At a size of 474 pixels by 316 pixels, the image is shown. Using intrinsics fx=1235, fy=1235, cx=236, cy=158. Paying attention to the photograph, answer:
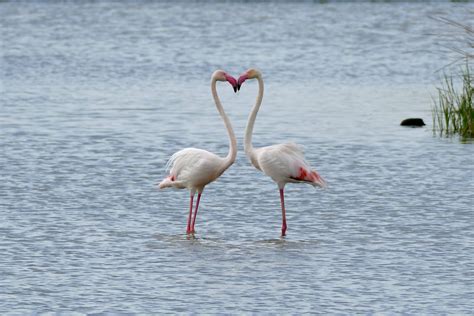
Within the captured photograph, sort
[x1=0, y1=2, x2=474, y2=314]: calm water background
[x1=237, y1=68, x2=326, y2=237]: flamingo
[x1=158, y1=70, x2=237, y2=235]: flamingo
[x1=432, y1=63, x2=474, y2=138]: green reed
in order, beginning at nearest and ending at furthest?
[x1=0, y1=2, x2=474, y2=314]: calm water background
[x1=158, y1=70, x2=237, y2=235]: flamingo
[x1=237, y1=68, x2=326, y2=237]: flamingo
[x1=432, y1=63, x2=474, y2=138]: green reed

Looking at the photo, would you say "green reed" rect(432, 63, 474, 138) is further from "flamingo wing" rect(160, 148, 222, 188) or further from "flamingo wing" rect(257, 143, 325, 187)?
"flamingo wing" rect(160, 148, 222, 188)

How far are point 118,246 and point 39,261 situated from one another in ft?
2.99

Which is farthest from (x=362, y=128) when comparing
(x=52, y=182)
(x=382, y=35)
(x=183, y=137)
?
(x=382, y=35)

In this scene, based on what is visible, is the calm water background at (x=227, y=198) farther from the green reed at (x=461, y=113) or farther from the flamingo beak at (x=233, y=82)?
the flamingo beak at (x=233, y=82)

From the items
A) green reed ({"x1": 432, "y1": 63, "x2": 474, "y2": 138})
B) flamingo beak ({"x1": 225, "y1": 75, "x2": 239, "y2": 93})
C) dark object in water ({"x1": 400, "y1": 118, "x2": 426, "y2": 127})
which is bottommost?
dark object in water ({"x1": 400, "y1": 118, "x2": 426, "y2": 127})

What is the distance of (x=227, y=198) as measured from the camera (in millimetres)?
13938

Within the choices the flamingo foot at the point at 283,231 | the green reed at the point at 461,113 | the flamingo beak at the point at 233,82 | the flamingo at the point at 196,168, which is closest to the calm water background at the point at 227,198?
the flamingo foot at the point at 283,231

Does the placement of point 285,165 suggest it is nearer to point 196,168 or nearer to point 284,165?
point 284,165

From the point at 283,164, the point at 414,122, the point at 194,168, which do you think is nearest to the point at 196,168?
the point at 194,168

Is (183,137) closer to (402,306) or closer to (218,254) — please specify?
(218,254)

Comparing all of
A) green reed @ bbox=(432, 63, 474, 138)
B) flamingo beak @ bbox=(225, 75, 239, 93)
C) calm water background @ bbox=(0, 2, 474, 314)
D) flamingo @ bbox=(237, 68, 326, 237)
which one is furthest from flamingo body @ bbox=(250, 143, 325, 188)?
green reed @ bbox=(432, 63, 474, 138)

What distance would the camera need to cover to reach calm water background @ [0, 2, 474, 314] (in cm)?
956

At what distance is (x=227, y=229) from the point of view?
12102 millimetres

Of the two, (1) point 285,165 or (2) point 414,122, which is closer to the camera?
(1) point 285,165
